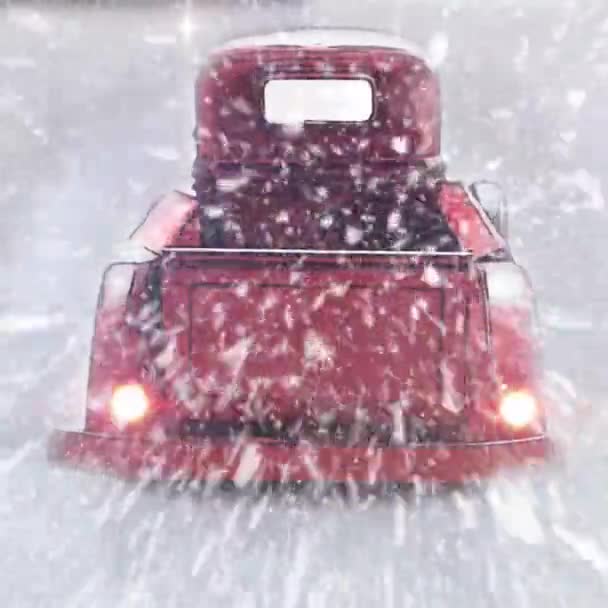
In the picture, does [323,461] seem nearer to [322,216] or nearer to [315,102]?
[322,216]

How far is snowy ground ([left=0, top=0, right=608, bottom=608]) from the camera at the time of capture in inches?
160

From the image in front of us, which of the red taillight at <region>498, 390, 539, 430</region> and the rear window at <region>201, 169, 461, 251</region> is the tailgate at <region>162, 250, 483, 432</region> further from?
the rear window at <region>201, 169, 461, 251</region>

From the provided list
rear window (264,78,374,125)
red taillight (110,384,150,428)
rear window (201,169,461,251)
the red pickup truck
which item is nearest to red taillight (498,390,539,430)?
the red pickup truck

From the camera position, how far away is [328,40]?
19.8ft

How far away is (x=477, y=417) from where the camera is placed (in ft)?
14.9

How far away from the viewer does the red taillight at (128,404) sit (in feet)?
15.1

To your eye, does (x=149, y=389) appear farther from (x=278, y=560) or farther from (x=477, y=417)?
(x=477, y=417)

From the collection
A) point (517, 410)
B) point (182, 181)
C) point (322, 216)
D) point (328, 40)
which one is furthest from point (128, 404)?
point (182, 181)

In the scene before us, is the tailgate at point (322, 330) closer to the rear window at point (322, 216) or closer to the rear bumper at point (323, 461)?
the rear bumper at point (323, 461)

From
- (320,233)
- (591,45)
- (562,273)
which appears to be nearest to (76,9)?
(591,45)

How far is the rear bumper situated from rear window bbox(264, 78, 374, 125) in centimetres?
244

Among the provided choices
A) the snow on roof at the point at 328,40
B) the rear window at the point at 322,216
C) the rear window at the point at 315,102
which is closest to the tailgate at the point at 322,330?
the rear window at the point at 322,216

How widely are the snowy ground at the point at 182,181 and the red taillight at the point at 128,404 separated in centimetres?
38

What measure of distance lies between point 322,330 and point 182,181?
13.9m
